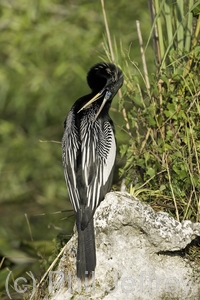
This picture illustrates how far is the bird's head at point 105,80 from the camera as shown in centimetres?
474

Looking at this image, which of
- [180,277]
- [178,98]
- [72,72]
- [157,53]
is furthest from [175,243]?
[72,72]

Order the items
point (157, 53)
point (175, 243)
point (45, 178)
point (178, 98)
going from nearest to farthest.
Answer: point (175, 243), point (178, 98), point (157, 53), point (45, 178)

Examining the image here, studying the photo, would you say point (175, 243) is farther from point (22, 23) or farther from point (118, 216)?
point (22, 23)

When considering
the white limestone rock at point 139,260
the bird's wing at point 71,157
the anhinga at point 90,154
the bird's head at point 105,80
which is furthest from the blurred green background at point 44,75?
the white limestone rock at point 139,260

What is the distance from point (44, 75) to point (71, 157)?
4.35 meters

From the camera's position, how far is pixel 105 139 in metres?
4.58

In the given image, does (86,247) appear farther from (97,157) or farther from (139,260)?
(97,157)

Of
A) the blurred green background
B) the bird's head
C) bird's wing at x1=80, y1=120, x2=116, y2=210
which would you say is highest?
the bird's head

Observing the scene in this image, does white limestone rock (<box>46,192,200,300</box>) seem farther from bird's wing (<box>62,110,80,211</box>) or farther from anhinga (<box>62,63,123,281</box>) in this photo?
bird's wing (<box>62,110,80,211</box>)

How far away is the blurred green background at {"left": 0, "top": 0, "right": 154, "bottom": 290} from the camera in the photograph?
849 centimetres

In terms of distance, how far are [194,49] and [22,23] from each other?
444 cm

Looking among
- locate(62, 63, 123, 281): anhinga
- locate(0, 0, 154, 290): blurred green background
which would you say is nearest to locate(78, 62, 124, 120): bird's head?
locate(62, 63, 123, 281): anhinga

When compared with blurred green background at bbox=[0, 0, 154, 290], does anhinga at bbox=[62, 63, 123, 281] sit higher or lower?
higher

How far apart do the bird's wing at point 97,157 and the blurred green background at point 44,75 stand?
3.49 m
